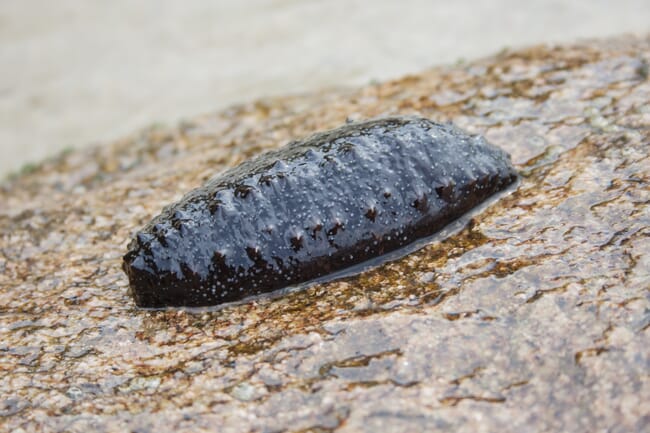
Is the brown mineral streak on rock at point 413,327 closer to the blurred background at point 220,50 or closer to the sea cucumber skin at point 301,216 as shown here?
the sea cucumber skin at point 301,216

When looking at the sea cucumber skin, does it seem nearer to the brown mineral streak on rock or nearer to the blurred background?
the brown mineral streak on rock

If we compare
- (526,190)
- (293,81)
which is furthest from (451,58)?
(526,190)

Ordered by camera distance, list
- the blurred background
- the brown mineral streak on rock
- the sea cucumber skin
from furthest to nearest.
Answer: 1. the blurred background
2. the sea cucumber skin
3. the brown mineral streak on rock

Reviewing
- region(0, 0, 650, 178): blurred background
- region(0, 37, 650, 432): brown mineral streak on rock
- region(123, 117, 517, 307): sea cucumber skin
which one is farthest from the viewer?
region(0, 0, 650, 178): blurred background

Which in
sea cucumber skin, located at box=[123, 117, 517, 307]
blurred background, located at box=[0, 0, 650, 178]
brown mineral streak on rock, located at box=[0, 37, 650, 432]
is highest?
blurred background, located at box=[0, 0, 650, 178]

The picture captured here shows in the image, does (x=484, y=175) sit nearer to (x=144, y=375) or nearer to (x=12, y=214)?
(x=144, y=375)

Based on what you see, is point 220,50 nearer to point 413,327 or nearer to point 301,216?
point 301,216

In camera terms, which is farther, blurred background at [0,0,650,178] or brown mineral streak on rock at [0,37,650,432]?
blurred background at [0,0,650,178]

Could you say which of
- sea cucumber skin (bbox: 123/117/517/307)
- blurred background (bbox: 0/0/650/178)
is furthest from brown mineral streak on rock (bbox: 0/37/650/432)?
blurred background (bbox: 0/0/650/178)
